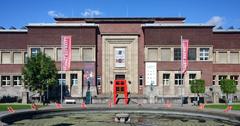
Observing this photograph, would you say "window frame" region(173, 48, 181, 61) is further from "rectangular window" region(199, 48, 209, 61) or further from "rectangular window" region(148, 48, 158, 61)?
"rectangular window" region(199, 48, 209, 61)

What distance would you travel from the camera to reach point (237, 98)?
2153 inches

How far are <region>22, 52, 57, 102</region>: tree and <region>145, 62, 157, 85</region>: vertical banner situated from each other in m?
13.9

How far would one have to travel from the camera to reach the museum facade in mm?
53969

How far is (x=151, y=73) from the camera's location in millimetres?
54125

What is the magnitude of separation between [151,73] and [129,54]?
16.1 ft

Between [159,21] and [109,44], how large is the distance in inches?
415

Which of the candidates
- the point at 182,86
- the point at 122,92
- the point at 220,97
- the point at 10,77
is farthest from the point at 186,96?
the point at 10,77

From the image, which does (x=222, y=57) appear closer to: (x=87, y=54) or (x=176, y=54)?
(x=176, y=54)

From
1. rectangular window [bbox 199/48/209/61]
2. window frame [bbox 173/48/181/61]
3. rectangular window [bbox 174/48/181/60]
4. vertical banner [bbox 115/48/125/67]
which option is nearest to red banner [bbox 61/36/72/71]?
vertical banner [bbox 115/48/125/67]

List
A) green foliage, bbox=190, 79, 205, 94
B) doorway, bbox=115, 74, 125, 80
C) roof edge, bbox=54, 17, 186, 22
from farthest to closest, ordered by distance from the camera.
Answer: roof edge, bbox=54, 17, 186, 22
doorway, bbox=115, 74, 125, 80
green foliage, bbox=190, 79, 205, 94

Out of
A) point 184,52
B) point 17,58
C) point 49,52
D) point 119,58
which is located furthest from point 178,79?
point 17,58

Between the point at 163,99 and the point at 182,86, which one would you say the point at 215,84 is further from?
the point at 163,99

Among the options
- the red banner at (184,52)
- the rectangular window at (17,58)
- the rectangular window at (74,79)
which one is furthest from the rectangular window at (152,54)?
the rectangular window at (17,58)

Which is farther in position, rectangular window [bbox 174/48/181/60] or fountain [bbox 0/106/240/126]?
rectangular window [bbox 174/48/181/60]
